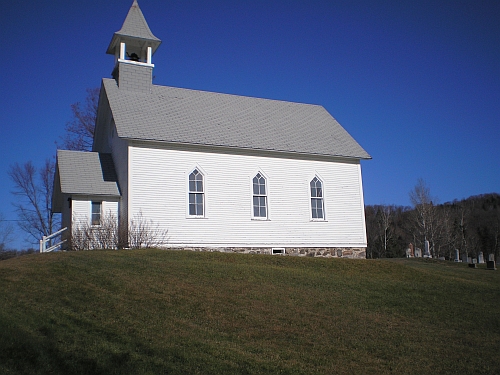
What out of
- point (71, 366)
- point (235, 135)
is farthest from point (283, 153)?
point (71, 366)

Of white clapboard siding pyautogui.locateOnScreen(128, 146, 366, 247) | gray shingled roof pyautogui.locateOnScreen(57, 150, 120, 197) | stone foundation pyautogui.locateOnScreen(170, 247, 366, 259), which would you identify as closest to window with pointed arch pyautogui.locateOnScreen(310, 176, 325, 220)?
white clapboard siding pyautogui.locateOnScreen(128, 146, 366, 247)

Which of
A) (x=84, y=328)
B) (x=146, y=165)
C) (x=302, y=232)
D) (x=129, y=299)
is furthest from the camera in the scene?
(x=302, y=232)

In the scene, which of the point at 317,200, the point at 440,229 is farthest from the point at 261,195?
the point at 440,229

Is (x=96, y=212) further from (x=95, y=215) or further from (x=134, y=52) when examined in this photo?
(x=134, y=52)

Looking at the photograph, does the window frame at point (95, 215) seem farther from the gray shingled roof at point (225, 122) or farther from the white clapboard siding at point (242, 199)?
the gray shingled roof at point (225, 122)

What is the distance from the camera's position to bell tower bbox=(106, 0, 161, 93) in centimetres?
2569

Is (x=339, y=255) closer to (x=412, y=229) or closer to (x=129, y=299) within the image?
(x=129, y=299)

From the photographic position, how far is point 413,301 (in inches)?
569

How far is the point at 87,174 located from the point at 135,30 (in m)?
8.21

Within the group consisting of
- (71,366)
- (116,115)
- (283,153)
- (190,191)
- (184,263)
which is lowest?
(71,366)

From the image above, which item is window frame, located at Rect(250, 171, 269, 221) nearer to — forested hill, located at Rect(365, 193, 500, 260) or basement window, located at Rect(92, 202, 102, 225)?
basement window, located at Rect(92, 202, 102, 225)

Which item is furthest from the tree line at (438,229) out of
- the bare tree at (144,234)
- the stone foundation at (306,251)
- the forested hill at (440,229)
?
the bare tree at (144,234)

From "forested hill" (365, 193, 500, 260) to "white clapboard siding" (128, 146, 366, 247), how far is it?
19.7 meters

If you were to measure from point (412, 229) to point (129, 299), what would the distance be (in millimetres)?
52841
